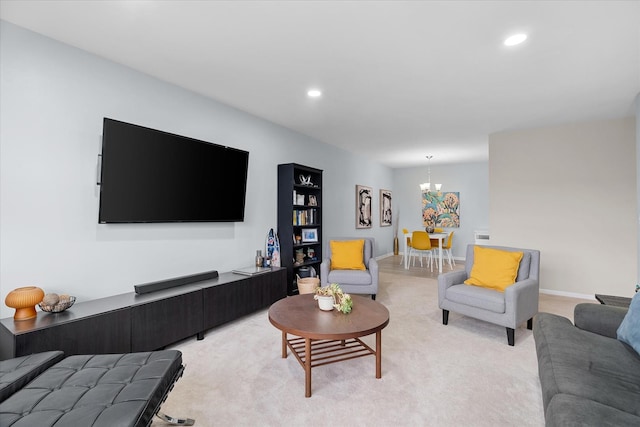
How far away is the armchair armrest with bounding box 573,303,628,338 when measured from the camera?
194cm

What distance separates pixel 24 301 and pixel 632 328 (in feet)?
12.0

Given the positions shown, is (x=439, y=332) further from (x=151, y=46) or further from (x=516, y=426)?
(x=151, y=46)

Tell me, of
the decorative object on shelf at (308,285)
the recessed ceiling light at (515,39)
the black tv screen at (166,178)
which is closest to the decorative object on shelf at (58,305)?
the black tv screen at (166,178)

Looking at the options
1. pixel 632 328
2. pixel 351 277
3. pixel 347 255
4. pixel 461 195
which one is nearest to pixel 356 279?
pixel 351 277

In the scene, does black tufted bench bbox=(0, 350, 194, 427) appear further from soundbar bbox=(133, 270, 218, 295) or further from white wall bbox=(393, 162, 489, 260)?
white wall bbox=(393, 162, 489, 260)

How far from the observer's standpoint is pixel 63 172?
2.38 metres

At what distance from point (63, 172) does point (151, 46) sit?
119 cm

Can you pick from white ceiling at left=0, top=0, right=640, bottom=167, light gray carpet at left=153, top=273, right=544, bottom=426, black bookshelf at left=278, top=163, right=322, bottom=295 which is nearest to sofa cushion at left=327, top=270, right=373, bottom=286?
black bookshelf at left=278, top=163, right=322, bottom=295

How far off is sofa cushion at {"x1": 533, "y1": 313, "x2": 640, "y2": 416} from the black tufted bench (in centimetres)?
173

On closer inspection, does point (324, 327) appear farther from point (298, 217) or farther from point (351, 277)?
point (298, 217)

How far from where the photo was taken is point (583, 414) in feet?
3.69

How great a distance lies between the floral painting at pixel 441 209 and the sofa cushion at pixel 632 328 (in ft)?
20.7

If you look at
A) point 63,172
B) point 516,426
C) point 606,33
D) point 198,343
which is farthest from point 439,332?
point 63,172

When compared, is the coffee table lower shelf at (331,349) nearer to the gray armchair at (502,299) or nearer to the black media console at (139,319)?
the black media console at (139,319)
